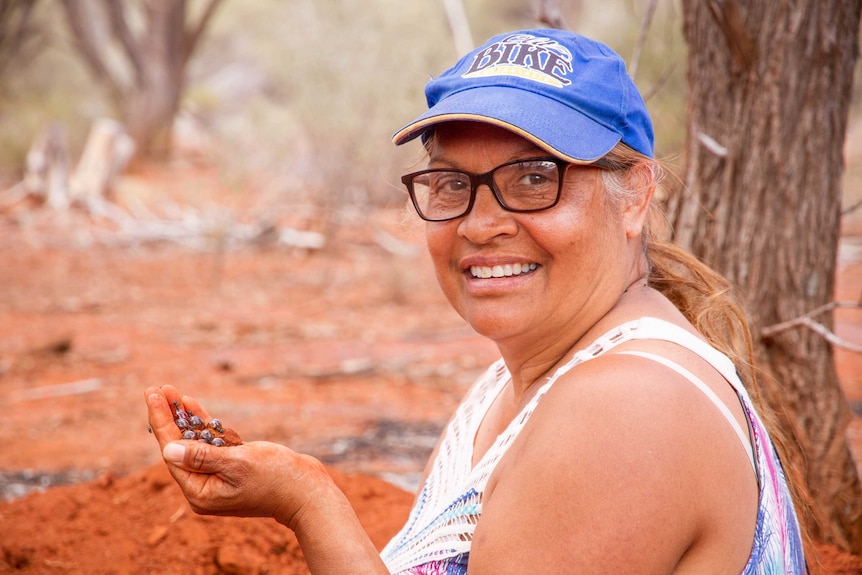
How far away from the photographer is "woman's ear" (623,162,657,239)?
1814mm

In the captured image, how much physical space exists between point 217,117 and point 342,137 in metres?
16.0

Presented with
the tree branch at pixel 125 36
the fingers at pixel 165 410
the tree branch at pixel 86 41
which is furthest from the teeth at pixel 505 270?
the tree branch at pixel 86 41

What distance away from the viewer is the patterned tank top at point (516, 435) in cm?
158

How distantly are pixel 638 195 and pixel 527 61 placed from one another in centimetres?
38

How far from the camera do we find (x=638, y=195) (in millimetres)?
1818

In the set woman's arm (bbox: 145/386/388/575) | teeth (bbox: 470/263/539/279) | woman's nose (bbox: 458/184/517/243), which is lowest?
woman's arm (bbox: 145/386/388/575)

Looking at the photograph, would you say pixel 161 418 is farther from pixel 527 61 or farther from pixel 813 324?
pixel 813 324

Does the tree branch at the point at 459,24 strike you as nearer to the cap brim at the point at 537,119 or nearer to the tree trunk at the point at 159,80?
the cap brim at the point at 537,119

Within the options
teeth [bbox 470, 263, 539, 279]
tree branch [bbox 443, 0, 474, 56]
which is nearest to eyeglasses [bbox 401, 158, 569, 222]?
teeth [bbox 470, 263, 539, 279]

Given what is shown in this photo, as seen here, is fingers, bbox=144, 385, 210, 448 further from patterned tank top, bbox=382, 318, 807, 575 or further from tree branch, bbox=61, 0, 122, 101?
tree branch, bbox=61, 0, 122, 101

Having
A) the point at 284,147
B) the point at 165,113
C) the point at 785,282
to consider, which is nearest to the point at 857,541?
the point at 785,282

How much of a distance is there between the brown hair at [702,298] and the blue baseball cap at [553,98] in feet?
0.29

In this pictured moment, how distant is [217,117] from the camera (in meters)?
27.3

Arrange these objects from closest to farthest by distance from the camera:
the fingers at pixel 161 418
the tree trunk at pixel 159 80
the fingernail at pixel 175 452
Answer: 1. the fingernail at pixel 175 452
2. the fingers at pixel 161 418
3. the tree trunk at pixel 159 80
